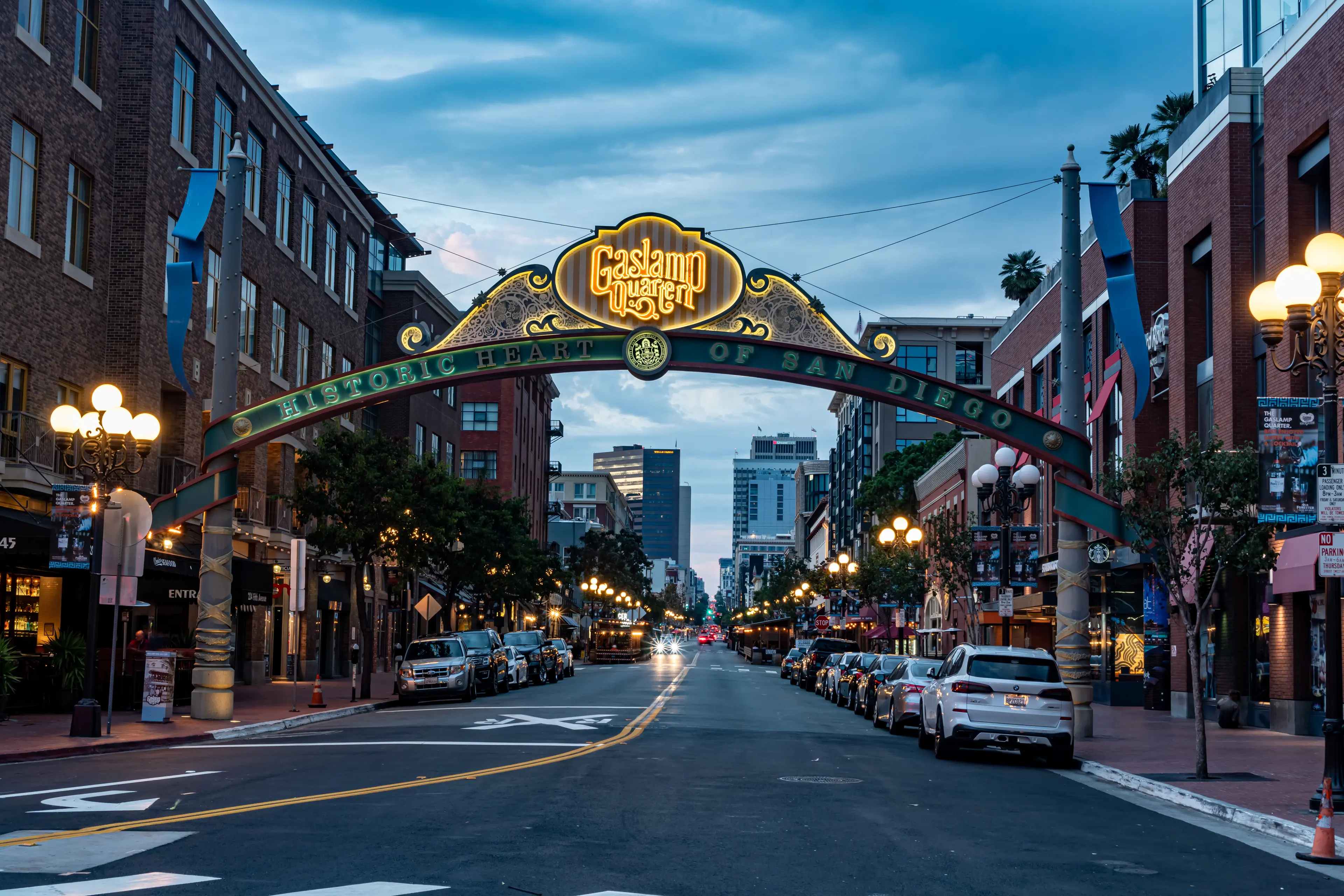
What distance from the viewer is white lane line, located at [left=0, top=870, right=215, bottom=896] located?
28.5 ft

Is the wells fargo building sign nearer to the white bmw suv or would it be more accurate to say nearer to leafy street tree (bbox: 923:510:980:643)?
the white bmw suv

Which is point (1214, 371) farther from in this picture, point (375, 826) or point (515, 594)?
point (515, 594)

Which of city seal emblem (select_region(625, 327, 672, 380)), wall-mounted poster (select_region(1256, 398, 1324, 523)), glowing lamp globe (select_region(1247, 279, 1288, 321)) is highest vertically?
city seal emblem (select_region(625, 327, 672, 380))

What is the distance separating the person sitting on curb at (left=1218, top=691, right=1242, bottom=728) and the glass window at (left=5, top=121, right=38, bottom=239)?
26.2 m

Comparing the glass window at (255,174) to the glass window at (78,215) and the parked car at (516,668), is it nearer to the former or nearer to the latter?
the glass window at (78,215)

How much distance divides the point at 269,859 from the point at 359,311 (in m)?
46.4

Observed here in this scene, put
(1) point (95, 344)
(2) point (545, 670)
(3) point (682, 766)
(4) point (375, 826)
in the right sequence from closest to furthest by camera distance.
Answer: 1. (4) point (375, 826)
2. (3) point (682, 766)
3. (1) point (95, 344)
4. (2) point (545, 670)

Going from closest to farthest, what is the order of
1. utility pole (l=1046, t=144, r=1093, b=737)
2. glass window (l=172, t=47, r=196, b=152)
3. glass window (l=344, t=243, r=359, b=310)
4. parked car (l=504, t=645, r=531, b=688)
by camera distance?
utility pole (l=1046, t=144, r=1093, b=737) < glass window (l=172, t=47, r=196, b=152) < parked car (l=504, t=645, r=531, b=688) < glass window (l=344, t=243, r=359, b=310)

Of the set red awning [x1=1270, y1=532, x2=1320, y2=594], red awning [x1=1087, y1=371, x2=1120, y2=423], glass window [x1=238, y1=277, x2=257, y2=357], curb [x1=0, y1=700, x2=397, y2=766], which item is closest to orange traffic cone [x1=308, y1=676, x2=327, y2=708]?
curb [x1=0, y1=700, x2=397, y2=766]

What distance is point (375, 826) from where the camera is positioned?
1173 centimetres

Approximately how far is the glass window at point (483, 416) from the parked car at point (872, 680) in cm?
6208

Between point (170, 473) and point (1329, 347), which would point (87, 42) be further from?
point (1329, 347)

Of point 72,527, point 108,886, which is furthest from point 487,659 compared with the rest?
point 108,886

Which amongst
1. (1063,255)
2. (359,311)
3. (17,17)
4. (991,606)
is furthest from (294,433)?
(1063,255)
